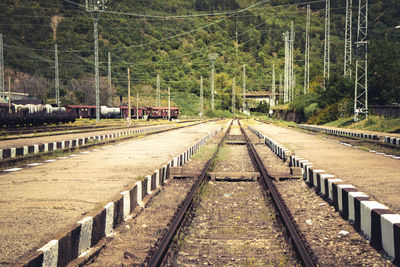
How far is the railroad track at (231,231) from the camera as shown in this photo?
4.41m

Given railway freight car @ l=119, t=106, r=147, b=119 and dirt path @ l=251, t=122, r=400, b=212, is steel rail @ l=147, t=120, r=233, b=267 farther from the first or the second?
railway freight car @ l=119, t=106, r=147, b=119

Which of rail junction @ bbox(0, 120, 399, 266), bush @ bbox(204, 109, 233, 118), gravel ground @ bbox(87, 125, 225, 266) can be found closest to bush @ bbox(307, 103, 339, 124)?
rail junction @ bbox(0, 120, 399, 266)

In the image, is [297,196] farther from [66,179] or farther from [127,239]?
[66,179]

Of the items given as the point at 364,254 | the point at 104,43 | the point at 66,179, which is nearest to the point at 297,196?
the point at 364,254

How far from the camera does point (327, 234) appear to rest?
18.0ft

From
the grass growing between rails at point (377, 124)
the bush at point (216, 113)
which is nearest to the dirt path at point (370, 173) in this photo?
the grass growing between rails at point (377, 124)

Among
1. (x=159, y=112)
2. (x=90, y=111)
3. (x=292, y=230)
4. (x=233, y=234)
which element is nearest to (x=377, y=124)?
(x=292, y=230)

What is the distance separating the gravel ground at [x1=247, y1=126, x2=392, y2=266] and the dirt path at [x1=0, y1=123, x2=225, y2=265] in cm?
308

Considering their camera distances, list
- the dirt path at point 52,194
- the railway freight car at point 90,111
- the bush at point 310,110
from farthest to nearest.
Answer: the railway freight car at point 90,111 → the bush at point 310,110 → the dirt path at point 52,194

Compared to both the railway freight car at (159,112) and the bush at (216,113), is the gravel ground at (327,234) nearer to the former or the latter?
the railway freight car at (159,112)

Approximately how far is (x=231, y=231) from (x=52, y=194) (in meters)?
3.73

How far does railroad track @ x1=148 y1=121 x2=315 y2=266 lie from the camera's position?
441cm

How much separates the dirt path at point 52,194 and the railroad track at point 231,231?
1.38 m

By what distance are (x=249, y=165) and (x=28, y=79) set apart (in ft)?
277
